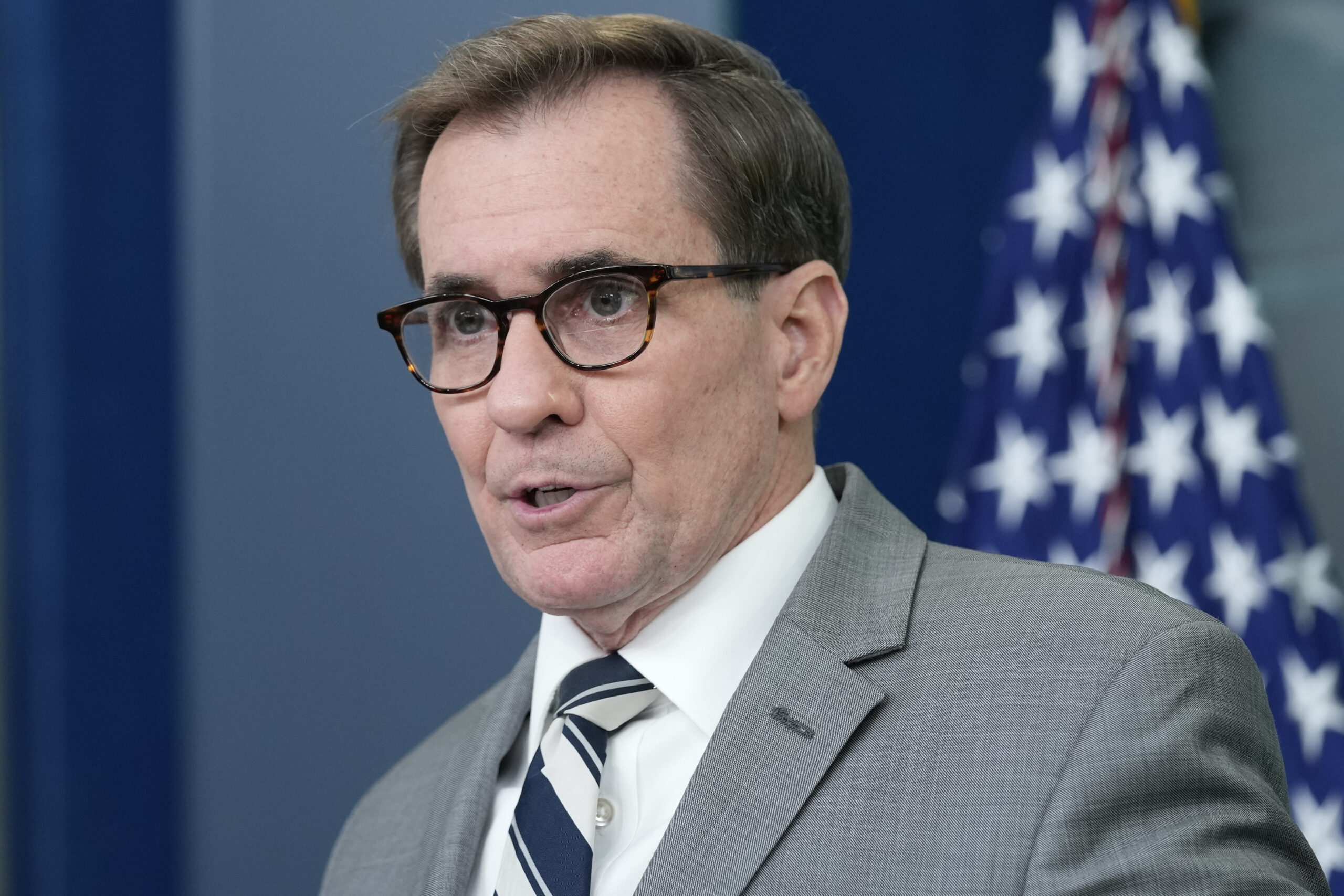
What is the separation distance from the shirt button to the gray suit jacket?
0.16 meters

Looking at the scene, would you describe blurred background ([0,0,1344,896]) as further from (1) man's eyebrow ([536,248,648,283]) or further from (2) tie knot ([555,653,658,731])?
(1) man's eyebrow ([536,248,648,283])

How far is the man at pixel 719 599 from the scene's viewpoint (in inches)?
48.6

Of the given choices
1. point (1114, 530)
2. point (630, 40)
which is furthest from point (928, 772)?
point (1114, 530)

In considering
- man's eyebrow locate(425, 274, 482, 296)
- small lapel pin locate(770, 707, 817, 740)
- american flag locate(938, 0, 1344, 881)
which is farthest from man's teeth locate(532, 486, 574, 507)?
american flag locate(938, 0, 1344, 881)

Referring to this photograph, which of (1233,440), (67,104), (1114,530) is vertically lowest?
(1114,530)

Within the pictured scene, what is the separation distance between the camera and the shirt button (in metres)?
1.48

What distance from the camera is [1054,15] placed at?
312 centimetres

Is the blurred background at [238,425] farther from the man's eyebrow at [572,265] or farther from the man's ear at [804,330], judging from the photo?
the man's eyebrow at [572,265]

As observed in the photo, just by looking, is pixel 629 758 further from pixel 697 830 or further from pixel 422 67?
pixel 422 67

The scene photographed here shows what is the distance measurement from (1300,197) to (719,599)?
2027mm

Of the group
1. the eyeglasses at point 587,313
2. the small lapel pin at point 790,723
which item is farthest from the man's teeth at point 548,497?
the small lapel pin at point 790,723

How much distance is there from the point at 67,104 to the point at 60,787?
49.9 inches

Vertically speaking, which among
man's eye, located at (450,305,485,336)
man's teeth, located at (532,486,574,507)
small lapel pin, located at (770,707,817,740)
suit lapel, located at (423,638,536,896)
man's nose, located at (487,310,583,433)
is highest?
man's eye, located at (450,305,485,336)

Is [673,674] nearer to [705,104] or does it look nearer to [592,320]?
[592,320]
